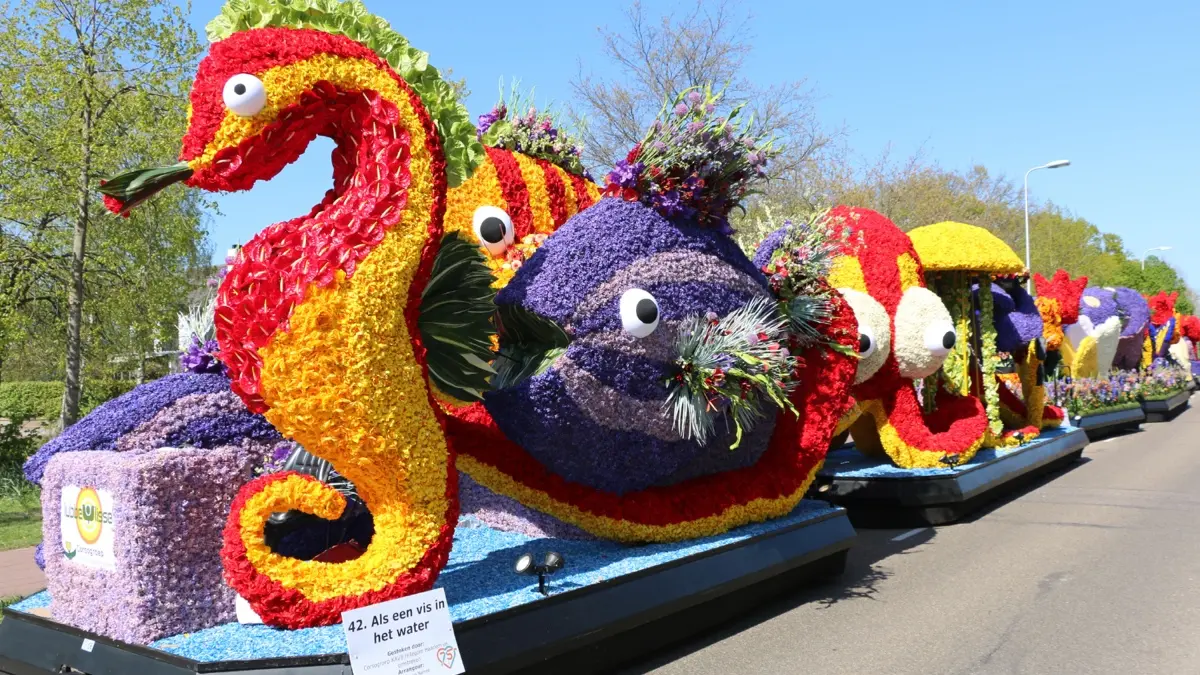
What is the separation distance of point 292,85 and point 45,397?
64.2 ft

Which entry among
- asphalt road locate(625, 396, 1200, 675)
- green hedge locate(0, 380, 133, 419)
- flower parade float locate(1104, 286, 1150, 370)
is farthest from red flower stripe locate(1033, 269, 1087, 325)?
green hedge locate(0, 380, 133, 419)

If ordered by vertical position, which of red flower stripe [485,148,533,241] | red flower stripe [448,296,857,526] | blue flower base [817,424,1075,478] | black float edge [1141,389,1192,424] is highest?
red flower stripe [485,148,533,241]

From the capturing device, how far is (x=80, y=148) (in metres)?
10.8

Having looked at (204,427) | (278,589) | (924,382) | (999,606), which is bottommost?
(999,606)

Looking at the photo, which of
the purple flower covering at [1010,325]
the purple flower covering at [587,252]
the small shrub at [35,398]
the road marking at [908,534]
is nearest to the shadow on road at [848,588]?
the road marking at [908,534]

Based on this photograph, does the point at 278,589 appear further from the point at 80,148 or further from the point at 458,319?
the point at 80,148

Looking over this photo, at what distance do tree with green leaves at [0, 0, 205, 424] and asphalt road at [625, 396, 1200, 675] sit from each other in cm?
900

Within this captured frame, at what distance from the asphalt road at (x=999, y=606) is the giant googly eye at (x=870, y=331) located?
163cm

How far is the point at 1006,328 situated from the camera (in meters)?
12.2

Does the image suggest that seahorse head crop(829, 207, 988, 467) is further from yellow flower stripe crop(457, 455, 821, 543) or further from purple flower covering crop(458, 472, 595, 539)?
purple flower covering crop(458, 472, 595, 539)

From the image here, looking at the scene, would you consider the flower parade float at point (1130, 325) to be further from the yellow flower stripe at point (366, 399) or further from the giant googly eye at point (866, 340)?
the yellow flower stripe at point (366, 399)

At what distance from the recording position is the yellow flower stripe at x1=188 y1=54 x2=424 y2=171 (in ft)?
14.0

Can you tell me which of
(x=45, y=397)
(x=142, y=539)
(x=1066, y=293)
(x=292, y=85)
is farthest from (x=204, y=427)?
(x=45, y=397)

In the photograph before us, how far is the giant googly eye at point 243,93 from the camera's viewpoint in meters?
4.19
